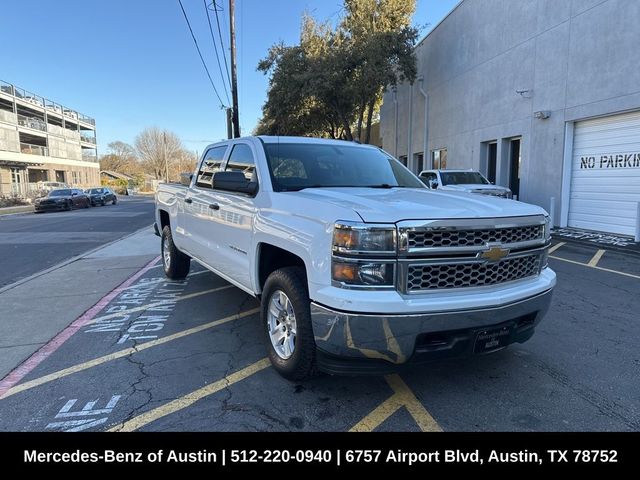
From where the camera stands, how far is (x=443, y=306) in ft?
9.50

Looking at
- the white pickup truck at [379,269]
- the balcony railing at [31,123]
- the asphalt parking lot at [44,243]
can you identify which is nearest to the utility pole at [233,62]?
the asphalt parking lot at [44,243]

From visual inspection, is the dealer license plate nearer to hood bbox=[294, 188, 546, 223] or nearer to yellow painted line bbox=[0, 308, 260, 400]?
hood bbox=[294, 188, 546, 223]

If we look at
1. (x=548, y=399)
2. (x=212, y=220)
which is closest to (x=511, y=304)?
(x=548, y=399)

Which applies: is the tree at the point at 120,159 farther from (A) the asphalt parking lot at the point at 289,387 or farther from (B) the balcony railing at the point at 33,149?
(A) the asphalt parking lot at the point at 289,387

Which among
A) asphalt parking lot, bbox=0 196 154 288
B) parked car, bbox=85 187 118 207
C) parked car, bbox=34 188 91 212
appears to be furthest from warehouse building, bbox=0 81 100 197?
asphalt parking lot, bbox=0 196 154 288

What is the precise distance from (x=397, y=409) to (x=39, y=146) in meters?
53.4

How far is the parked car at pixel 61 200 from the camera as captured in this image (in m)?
28.0

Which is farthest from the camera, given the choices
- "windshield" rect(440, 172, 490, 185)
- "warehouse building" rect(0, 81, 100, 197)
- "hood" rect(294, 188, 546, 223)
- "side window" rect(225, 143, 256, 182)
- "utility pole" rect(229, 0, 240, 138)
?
"warehouse building" rect(0, 81, 100, 197)

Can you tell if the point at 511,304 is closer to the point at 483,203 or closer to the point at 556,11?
the point at 483,203

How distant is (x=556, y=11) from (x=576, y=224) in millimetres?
6140

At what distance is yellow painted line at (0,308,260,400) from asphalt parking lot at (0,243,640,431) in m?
0.02

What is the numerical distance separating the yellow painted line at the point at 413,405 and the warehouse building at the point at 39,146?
139 feet

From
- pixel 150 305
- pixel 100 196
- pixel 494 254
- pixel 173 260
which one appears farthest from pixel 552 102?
pixel 100 196

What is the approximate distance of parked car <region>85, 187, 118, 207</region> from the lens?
3447 cm
